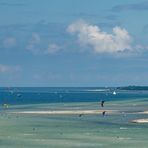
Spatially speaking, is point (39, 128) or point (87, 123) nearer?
point (39, 128)

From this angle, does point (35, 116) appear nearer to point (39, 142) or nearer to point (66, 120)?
point (66, 120)

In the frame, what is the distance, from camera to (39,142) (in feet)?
225

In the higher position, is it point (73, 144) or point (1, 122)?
point (1, 122)

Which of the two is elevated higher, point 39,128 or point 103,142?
point 39,128

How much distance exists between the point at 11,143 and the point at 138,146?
12.4 metres

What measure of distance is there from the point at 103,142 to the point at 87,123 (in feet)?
76.2

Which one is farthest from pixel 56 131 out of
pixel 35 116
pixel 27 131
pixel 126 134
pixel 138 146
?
pixel 35 116

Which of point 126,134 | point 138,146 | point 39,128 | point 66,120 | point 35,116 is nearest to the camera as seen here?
point 138,146

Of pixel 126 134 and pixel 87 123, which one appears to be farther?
pixel 87 123

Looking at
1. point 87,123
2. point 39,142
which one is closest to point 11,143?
point 39,142

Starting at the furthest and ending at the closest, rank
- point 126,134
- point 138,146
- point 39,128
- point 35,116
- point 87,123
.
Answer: point 35,116 < point 87,123 < point 39,128 < point 126,134 < point 138,146

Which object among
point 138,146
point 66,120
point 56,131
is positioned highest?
point 66,120

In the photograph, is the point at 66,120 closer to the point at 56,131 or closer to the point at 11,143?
the point at 56,131

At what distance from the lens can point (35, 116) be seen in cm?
10775
